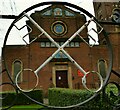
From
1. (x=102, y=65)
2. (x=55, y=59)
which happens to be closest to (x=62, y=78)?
(x=55, y=59)

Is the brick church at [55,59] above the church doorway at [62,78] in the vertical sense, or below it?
above

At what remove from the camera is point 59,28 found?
2184cm

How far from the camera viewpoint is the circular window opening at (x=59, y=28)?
2158 centimetres

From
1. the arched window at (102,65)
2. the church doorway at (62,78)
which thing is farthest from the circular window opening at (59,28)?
the arched window at (102,65)

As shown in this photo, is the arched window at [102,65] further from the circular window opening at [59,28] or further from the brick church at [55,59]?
the circular window opening at [59,28]

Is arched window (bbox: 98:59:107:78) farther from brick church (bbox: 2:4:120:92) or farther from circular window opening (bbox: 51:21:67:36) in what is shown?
circular window opening (bbox: 51:21:67:36)

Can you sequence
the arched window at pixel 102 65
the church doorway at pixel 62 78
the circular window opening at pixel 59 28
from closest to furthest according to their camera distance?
the church doorway at pixel 62 78 → the arched window at pixel 102 65 → the circular window opening at pixel 59 28

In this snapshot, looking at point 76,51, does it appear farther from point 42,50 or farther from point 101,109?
point 101,109

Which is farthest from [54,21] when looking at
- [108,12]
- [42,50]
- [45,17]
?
[108,12]

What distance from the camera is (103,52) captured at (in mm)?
21641

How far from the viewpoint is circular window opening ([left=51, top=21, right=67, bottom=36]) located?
21.6 meters

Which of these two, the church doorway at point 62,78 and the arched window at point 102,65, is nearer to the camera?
the church doorway at point 62,78

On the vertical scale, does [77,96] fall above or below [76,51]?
below

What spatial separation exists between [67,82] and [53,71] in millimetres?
1800
